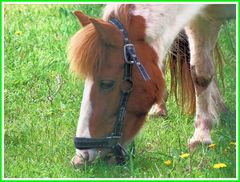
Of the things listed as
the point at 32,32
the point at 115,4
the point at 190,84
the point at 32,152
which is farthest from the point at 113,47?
the point at 32,32

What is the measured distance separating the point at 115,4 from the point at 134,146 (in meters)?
0.89

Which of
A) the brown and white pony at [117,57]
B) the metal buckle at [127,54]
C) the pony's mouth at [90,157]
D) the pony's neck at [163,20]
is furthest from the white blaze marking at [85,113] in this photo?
the pony's neck at [163,20]

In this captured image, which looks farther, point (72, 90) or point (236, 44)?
point (72, 90)

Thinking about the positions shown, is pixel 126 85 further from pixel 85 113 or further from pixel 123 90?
pixel 85 113

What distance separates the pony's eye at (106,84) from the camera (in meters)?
3.62

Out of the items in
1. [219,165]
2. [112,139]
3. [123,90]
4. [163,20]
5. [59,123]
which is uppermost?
[163,20]

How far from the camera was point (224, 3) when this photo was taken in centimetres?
399

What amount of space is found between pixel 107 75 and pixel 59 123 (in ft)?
3.34

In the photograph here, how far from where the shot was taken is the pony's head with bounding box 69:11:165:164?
3598mm

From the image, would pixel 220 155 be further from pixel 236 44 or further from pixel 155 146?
pixel 236 44

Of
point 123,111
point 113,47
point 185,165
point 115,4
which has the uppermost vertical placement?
point 115,4

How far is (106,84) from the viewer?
11.9ft

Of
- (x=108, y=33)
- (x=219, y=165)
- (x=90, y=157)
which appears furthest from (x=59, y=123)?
(x=219, y=165)

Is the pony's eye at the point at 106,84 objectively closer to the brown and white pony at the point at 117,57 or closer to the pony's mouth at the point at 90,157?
the brown and white pony at the point at 117,57
